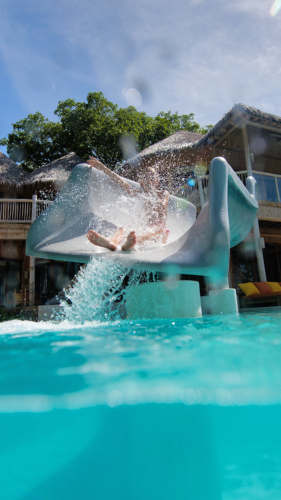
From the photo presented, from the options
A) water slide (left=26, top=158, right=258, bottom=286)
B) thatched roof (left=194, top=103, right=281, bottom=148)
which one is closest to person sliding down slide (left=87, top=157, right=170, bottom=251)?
water slide (left=26, top=158, right=258, bottom=286)

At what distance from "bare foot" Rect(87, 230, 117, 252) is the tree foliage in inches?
621

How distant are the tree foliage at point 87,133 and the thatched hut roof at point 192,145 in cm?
603

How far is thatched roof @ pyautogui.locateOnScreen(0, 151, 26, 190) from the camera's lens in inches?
544

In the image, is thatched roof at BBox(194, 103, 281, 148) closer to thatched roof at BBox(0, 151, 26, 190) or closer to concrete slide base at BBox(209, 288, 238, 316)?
concrete slide base at BBox(209, 288, 238, 316)

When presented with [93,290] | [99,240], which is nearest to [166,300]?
[93,290]

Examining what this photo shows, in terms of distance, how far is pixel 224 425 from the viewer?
2.72 ft

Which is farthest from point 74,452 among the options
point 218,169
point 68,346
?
point 218,169

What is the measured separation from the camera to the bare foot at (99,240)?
400cm

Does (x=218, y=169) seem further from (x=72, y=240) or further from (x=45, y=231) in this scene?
(x=45, y=231)

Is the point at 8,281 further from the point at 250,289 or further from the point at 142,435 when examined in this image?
the point at 142,435

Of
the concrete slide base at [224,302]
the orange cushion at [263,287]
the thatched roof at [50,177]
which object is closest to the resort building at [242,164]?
the orange cushion at [263,287]

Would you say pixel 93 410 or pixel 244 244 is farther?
pixel 244 244

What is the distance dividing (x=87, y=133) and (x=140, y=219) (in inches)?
577

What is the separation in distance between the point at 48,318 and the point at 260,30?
917 centimetres
